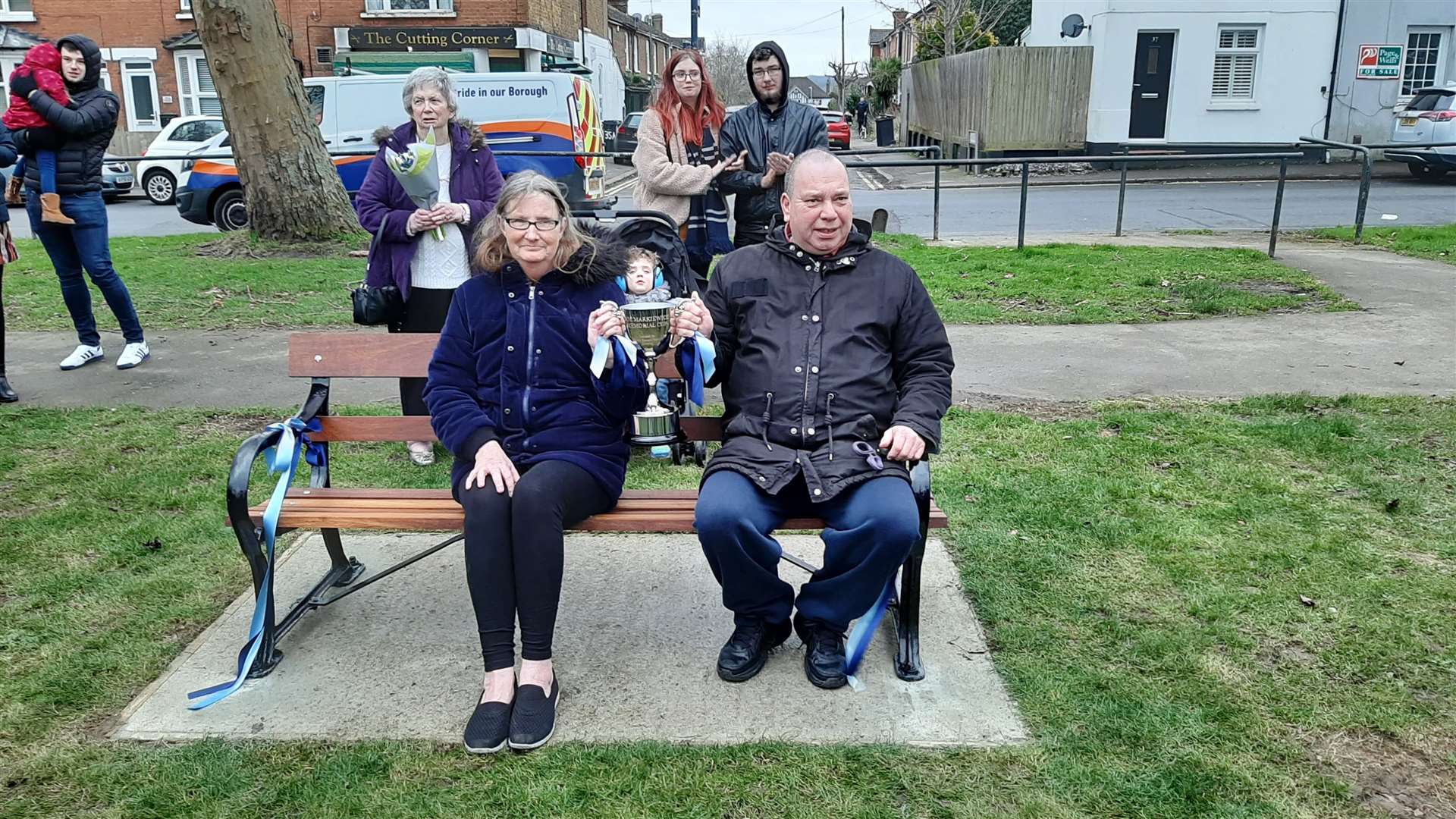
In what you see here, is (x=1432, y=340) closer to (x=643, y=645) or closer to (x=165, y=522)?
(x=643, y=645)

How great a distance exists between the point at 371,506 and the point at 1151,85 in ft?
77.8

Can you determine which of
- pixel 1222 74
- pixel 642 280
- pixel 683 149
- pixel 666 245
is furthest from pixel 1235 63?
pixel 642 280

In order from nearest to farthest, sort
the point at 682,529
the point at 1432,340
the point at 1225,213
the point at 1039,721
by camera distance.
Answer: the point at 1039,721 < the point at 682,529 < the point at 1432,340 < the point at 1225,213

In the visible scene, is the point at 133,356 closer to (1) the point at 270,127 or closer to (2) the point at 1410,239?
(1) the point at 270,127

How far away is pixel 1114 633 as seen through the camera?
3553mm

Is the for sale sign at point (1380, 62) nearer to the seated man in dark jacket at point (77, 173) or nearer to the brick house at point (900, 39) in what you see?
the brick house at point (900, 39)

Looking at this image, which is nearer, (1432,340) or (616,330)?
(616,330)

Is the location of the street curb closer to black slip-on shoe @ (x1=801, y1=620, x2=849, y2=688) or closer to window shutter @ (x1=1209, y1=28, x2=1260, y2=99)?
window shutter @ (x1=1209, y1=28, x2=1260, y2=99)

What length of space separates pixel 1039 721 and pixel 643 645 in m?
1.27

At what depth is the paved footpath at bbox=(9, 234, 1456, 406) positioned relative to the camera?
6.35 m

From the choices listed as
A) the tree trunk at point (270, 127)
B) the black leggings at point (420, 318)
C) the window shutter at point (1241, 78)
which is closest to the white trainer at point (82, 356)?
A: the black leggings at point (420, 318)

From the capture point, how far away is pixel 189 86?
29812mm

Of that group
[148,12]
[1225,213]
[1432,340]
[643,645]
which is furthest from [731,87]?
[643,645]

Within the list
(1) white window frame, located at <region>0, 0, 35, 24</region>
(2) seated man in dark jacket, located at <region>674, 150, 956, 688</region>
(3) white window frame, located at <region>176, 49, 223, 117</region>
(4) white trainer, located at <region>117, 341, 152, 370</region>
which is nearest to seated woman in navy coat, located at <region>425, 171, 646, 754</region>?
(2) seated man in dark jacket, located at <region>674, 150, 956, 688</region>
